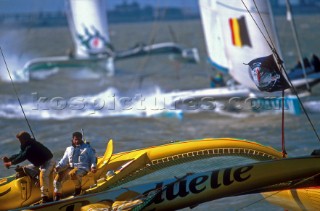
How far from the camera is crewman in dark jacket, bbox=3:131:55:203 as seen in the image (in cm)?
1112

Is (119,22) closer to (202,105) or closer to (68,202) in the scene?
(202,105)

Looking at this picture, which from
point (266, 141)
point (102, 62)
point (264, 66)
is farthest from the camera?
point (102, 62)

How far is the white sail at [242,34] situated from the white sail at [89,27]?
10980 mm

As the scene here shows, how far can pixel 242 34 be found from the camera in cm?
2048

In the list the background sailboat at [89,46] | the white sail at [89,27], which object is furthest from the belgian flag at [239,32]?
the white sail at [89,27]

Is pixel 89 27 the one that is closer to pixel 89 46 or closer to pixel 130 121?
pixel 89 46

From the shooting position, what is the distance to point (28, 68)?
114 feet

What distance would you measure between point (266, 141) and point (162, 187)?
7322mm

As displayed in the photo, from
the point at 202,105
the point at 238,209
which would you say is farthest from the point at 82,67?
the point at 238,209

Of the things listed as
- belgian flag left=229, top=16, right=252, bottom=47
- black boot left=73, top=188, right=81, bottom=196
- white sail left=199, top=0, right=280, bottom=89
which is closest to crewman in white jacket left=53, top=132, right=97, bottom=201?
black boot left=73, top=188, right=81, bottom=196

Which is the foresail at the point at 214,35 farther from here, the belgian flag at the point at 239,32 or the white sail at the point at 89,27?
the white sail at the point at 89,27

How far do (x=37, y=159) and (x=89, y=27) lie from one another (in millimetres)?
24317

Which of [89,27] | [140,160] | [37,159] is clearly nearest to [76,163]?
[37,159]

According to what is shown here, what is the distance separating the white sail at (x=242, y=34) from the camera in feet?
61.6
